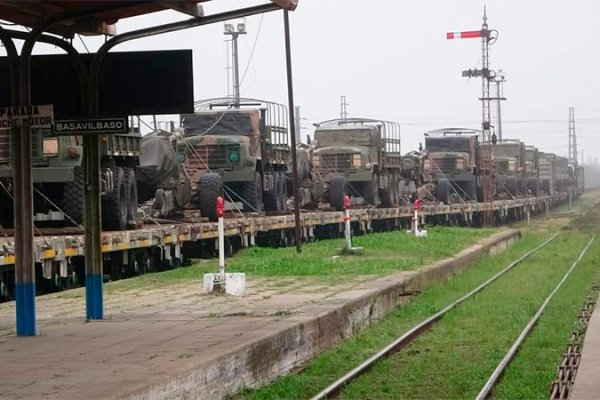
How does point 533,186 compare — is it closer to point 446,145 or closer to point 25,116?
point 446,145

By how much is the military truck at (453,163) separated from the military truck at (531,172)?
14.7m

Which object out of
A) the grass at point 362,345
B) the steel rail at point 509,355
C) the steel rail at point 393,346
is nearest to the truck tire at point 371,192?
the grass at point 362,345

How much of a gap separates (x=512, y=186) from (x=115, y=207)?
44189 millimetres

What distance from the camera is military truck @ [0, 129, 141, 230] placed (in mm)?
21016

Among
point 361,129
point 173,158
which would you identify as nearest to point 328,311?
point 173,158

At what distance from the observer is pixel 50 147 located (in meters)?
21.2

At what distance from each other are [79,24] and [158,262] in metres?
12.3

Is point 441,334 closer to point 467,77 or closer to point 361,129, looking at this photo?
point 361,129

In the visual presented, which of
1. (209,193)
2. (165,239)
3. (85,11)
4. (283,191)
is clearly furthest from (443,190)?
(85,11)

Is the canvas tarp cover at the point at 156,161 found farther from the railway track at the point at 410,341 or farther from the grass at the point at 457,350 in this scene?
the railway track at the point at 410,341

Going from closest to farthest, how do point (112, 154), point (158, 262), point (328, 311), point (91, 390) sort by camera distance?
point (91, 390)
point (328, 311)
point (112, 154)
point (158, 262)

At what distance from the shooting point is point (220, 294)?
1736cm

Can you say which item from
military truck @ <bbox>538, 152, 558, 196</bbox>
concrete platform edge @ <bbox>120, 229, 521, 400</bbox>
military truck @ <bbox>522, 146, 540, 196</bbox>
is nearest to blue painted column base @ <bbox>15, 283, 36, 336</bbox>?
concrete platform edge @ <bbox>120, 229, 521, 400</bbox>

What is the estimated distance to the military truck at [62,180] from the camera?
68.9 ft
